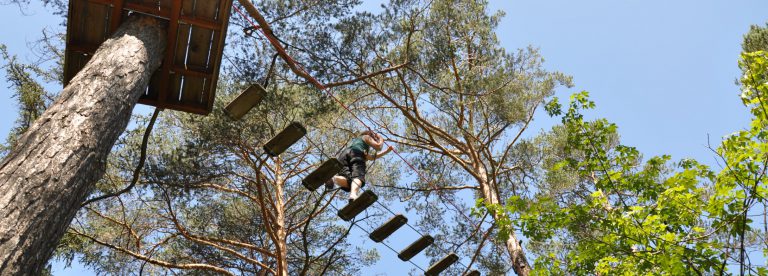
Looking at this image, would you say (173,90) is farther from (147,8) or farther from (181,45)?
(147,8)

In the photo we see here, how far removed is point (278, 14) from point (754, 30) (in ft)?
27.1

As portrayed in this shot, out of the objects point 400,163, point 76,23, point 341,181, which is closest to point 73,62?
point 76,23

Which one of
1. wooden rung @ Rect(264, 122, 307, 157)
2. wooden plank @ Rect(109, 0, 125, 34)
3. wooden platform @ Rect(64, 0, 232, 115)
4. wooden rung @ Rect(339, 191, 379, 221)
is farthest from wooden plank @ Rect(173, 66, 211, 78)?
wooden rung @ Rect(339, 191, 379, 221)

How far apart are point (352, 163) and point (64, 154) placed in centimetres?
394

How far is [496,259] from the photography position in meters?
11.0

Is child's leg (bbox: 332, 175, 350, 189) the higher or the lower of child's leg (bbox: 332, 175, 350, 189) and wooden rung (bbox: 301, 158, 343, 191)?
the higher

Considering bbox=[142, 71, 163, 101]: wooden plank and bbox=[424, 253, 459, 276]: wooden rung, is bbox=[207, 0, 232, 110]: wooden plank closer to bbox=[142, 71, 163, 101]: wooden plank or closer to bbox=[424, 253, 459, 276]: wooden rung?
bbox=[142, 71, 163, 101]: wooden plank

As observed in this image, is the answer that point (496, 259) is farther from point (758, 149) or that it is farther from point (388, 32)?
point (758, 149)

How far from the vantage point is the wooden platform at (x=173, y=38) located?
4.45 meters

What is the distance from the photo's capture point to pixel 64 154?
3.08 m

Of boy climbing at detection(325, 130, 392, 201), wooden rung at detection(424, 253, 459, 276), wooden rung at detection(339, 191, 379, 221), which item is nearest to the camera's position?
wooden rung at detection(339, 191, 379, 221)

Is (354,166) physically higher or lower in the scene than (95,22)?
higher

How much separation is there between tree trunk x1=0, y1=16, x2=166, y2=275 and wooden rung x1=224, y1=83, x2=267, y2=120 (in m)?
1.16

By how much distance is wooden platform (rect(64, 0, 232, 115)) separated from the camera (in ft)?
14.6
